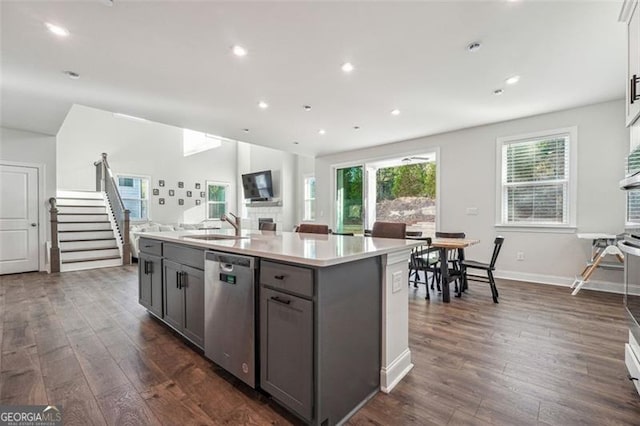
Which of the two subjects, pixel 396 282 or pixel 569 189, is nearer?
pixel 396 282

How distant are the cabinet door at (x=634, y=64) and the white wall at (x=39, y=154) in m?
8.02

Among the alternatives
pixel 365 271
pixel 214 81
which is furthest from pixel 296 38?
pixel 365 271

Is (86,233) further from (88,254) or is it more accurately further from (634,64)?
(634,64)

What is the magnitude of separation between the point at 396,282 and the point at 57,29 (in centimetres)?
332

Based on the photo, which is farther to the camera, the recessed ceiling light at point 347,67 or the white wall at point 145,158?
the white wall at point 145,158

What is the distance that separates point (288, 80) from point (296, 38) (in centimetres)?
82

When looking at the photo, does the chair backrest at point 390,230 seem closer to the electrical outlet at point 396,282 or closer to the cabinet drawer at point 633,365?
the electrical outlet at point 396,282

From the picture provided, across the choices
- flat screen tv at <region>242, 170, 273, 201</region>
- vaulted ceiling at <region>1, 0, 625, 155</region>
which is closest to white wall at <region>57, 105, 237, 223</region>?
flat screen tv at <region>242, 170, 273, 201</region>

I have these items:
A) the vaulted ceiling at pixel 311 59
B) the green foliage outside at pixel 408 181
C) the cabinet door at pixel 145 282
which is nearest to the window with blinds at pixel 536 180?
the vaulted ceiling at pixel 311 59

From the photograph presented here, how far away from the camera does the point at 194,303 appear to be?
223cm

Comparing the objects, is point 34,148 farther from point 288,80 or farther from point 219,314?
point 219,314

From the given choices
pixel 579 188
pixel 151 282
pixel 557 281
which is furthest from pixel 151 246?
pixel 579 188

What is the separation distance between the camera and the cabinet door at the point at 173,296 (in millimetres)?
2404

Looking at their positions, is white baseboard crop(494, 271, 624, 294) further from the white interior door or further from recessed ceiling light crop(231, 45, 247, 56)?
the white interior door
